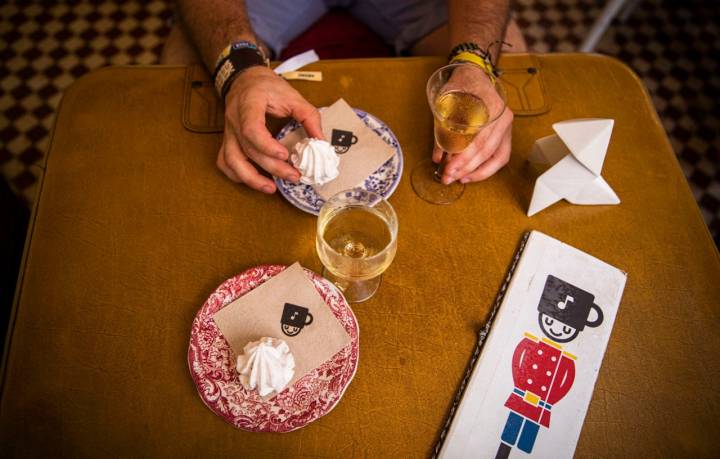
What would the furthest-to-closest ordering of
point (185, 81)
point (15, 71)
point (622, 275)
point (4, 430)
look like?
point (15, 71) < point (185, 81) < point (622, 275) < point (4, 430)

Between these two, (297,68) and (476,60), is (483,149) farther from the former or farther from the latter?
(297,68)

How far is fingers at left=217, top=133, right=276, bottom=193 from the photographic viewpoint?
910mm

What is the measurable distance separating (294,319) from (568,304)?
54 cm

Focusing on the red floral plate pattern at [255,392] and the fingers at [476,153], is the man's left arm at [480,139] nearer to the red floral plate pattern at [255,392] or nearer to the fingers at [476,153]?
the fingers at [476,153]

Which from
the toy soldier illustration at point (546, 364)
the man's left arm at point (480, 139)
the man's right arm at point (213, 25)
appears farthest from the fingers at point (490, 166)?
the man's right arm at point (213, 25)

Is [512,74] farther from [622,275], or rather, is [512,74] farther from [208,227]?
[208,227]

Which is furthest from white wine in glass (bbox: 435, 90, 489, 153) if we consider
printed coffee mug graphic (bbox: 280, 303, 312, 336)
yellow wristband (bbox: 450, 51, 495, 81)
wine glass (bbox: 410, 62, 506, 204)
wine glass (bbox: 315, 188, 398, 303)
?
printed coffee mug graphic (bbox: 280, 303, 312, 336)

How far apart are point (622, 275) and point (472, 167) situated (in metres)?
0.38

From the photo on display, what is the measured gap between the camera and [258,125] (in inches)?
36.2

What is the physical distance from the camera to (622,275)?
35.1 inches

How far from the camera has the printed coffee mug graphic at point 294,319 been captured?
80cm

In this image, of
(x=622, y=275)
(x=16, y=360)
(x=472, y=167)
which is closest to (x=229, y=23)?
(x=472, y=167)

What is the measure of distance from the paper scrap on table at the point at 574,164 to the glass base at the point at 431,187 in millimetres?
165

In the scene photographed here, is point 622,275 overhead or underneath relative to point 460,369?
overhead
